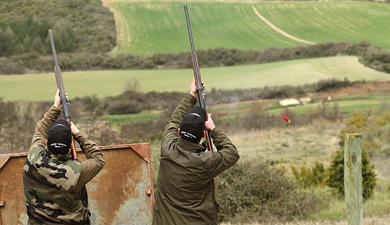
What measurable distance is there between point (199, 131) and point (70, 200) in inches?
49.2

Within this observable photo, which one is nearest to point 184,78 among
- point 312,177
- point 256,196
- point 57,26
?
point 57,26

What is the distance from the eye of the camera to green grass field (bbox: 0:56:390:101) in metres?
29.6

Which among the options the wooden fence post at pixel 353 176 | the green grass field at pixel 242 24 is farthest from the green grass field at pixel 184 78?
the wooden fence post at pixel 353 176

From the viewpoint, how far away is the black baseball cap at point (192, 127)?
20.8 ft

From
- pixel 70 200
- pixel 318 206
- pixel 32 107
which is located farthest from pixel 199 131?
pixel 32 107

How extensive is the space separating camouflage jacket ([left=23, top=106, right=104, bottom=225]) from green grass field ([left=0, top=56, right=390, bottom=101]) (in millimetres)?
22905

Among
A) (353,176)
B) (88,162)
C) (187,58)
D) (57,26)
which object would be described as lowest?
(187,58)

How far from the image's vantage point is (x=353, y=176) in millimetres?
8391

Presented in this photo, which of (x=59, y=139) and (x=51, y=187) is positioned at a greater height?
(x=59, y=139)

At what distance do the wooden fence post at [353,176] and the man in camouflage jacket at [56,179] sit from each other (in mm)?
3203

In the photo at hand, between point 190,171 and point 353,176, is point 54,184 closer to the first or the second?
point 190,171

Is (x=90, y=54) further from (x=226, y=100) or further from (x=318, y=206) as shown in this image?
(x=318, y=206)

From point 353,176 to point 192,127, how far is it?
2.80 m

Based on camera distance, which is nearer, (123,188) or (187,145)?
(187,145)
